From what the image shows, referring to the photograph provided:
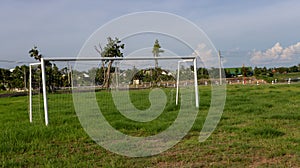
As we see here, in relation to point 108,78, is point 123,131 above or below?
below

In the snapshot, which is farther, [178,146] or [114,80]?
[114,80]

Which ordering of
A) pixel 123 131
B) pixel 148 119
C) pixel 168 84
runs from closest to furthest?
pixel 123 131 → pixel 148 119 → pixel 168 84

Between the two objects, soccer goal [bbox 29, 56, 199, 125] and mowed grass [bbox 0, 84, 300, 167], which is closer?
mowed grass [bbox 0, 84, 300, 167]

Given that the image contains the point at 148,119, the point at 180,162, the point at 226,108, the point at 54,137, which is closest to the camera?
the point at 180,162

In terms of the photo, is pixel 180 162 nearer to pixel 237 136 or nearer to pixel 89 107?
pixel 237 136

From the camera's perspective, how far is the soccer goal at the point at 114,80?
32.2 ft

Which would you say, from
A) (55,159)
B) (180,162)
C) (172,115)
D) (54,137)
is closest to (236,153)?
(180,162)

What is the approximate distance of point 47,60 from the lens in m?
8.59

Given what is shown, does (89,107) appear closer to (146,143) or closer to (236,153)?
(146,143)

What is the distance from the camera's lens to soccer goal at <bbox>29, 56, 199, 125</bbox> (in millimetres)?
9812

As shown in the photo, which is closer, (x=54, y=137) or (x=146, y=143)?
(x=146, y=143)

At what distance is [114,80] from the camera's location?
11422 mm

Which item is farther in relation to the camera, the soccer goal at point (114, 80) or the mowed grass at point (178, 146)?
the soccer goal at point (114, 80)

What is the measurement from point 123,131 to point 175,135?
116cm
